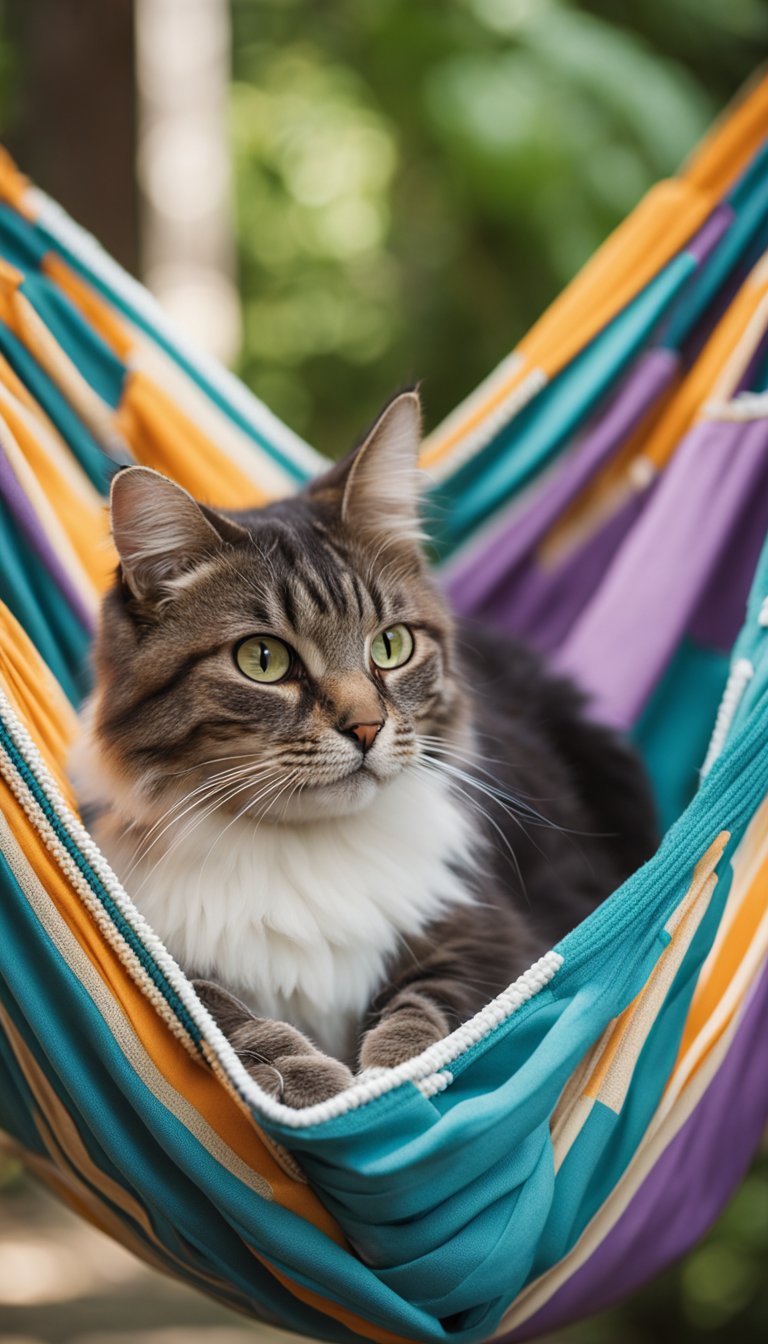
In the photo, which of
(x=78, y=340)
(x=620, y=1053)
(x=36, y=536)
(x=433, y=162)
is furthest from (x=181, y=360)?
(x=433, y=162)

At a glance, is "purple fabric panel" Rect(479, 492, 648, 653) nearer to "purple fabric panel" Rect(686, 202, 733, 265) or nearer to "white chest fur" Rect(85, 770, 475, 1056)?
"purple fabric panel" Rect(686, 202, 733, 265)

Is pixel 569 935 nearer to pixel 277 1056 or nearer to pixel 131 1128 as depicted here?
pixel 277 1056

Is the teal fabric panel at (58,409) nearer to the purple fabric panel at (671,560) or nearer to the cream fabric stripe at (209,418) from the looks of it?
the cream fabric stripe at (209,418)

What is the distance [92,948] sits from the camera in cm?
129

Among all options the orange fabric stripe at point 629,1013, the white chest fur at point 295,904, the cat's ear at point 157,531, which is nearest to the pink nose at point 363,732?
the white chest fur at point 295,904

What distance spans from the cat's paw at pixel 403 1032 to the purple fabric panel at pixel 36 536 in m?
0.74

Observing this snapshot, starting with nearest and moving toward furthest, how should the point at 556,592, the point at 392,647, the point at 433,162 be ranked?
the point at 392,647
the point at 556,592
the point at 433,162

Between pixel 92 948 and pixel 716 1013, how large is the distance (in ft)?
2.33

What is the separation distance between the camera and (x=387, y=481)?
168 centimetres

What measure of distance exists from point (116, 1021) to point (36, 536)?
743mm

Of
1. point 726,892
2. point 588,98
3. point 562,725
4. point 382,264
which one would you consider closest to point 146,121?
point 588,98

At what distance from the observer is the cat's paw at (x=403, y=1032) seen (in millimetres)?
1340

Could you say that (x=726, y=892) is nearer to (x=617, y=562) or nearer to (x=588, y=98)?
→ (x=617, y=562)

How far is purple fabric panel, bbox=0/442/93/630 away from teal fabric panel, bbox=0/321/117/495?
206mm
